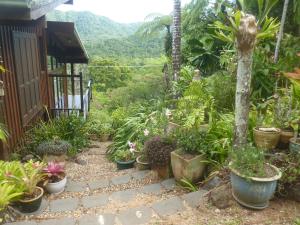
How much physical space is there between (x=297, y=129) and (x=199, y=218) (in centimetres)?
158

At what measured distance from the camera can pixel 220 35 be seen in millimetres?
3453

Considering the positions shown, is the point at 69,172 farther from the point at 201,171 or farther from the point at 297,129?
the point at 297,129

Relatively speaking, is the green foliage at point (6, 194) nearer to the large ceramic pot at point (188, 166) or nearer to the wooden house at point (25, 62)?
the wooden house at point (25, 62)

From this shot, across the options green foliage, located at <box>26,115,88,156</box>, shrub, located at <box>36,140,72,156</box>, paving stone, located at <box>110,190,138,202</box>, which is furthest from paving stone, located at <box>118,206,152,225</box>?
green foliage, located at <box>26,115,88,156</box>

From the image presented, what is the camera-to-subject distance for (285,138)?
3756 millimetres

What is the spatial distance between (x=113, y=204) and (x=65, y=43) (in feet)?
20.4

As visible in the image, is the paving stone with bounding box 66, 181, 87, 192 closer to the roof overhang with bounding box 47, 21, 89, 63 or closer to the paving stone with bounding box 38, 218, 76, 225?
the paving stone with bounding box 38, 218, 76, 225

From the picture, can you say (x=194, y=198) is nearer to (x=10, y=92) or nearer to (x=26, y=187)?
(x=26, y=187)

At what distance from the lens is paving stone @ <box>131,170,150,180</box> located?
4685 millimetres

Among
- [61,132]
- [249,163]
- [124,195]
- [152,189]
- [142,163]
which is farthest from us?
[61,132]

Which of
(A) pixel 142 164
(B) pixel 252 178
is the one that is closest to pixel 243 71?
(B) pixel 252 178

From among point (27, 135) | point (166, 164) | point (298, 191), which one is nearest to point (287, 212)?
point (298, 191)

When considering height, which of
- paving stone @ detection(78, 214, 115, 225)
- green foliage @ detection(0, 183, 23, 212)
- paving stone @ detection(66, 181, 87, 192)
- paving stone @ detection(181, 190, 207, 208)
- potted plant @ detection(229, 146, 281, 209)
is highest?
potted plant @ detection(229, 146, 281, 209)

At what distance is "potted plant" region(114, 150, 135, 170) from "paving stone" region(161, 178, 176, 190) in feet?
4.33
